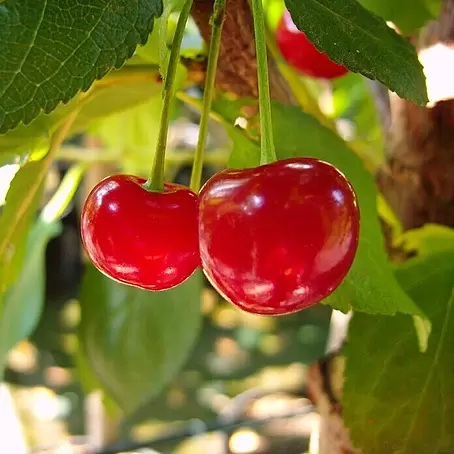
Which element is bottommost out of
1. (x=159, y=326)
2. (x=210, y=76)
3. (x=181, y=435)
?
(x=181, y=435)

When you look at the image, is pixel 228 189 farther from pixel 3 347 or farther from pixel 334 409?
pixel 3 347

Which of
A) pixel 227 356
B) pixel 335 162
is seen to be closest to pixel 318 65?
pixel 335 162

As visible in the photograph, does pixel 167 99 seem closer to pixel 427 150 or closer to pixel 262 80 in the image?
pixel 262 80

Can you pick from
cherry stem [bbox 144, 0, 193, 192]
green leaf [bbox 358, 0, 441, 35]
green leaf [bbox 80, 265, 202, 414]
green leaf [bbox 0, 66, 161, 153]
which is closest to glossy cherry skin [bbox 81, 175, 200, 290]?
cherry stem [bbox 144, 0, 193, 192]

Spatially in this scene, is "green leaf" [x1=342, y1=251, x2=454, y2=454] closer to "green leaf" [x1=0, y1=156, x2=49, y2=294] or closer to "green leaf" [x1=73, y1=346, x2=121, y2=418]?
"green leaf" [x1=0, y1=156, x2=49, y2=294]

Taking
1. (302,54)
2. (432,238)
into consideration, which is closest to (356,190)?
(432,238)

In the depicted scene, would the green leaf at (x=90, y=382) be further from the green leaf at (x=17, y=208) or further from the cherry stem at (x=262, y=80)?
the cherry stem at (x=262, y=80)

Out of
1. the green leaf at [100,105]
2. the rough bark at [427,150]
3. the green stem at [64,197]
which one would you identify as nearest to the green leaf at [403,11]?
the rough bark at [427,150]
